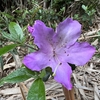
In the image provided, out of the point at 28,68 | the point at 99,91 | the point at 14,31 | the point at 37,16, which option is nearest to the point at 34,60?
the point at 28,68

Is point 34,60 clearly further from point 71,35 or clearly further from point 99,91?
point 99,91

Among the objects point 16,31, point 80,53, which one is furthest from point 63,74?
point 16,31

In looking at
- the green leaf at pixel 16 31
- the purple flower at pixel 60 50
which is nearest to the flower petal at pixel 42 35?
the purple flower at pixel 60 50

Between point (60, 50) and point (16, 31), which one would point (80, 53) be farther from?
point (16, 31)

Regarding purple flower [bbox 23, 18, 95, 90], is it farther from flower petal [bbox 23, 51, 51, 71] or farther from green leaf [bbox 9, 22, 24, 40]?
green leaf [bbox 9, 22, 24, 40]

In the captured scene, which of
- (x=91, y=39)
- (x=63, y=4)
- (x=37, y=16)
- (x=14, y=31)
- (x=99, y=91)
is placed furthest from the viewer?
(x=63, y=4)

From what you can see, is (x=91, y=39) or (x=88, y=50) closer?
(x=88, y=50)

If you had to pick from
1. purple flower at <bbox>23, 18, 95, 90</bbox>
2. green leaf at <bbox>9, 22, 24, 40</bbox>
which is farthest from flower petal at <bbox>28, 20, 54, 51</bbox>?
green leaf at <bbox>9, 22, 24, 40</bbox>
